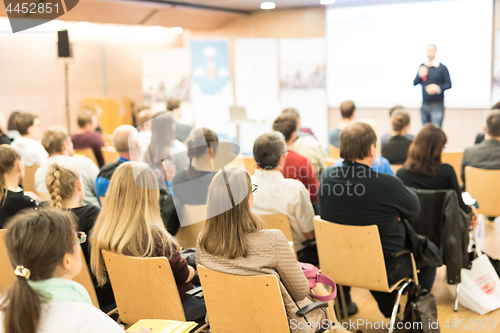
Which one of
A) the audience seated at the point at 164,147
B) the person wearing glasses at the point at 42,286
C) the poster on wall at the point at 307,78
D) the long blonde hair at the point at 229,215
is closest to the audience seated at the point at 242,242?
the long blonde hair at the point at 229,215

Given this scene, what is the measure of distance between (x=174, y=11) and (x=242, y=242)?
24.3ft

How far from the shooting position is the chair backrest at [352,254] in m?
2.44

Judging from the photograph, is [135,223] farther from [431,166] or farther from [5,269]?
[431,166]

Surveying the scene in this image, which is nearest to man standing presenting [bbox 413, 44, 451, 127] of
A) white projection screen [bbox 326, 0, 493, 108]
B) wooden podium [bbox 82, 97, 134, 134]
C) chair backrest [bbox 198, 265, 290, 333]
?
white projection screen [bbox 326, 0, 493, 108]

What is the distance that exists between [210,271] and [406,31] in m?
7.35

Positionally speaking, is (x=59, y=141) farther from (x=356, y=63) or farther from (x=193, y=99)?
(x=356, y=63)

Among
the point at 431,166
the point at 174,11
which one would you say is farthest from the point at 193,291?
the point at 174,11

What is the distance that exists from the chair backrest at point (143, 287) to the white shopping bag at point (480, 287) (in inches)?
79.3

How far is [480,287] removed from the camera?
3.05 meters

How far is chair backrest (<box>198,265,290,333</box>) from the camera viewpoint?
177 centimetres

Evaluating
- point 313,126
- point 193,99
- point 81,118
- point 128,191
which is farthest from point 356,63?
point 128,191

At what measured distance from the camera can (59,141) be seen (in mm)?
3758

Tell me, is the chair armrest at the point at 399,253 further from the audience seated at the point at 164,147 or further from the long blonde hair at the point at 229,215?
the audience seated at the point at 164,147

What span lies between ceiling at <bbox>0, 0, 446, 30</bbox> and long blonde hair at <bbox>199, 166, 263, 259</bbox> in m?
6.18
